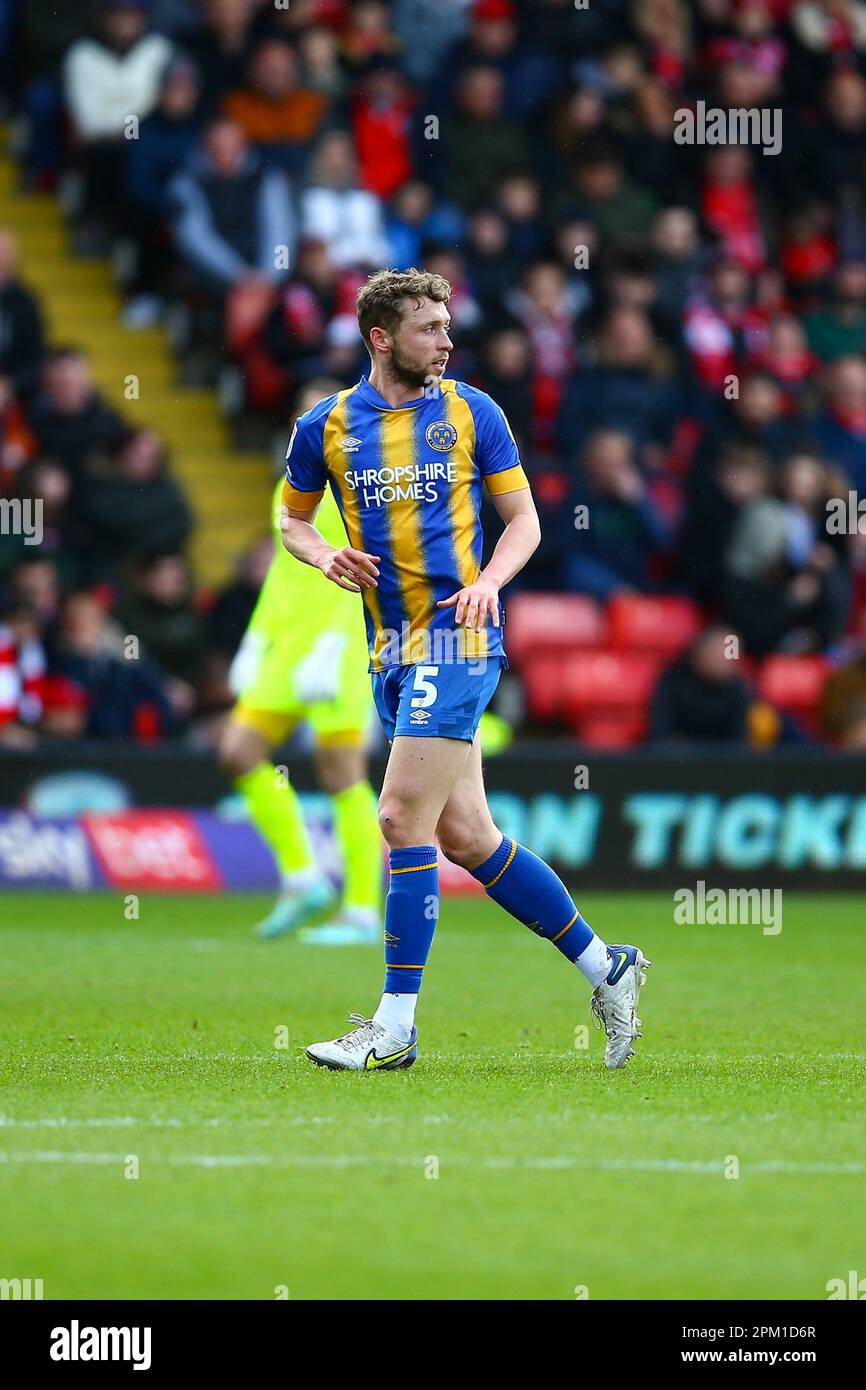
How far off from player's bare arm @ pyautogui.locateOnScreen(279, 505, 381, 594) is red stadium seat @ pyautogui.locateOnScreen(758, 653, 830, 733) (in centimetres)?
922

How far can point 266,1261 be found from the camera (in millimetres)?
4535

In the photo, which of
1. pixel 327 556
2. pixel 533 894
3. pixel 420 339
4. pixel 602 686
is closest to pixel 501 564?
pixel 327 556

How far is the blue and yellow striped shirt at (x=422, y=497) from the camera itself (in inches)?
273

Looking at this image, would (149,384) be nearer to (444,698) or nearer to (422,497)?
(422,497)

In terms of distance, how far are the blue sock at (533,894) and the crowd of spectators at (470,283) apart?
7585 millimetres

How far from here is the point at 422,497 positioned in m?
6.93

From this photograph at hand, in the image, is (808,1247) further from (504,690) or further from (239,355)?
(239,355)

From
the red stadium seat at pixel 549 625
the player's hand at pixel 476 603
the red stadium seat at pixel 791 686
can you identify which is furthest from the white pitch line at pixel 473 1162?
the red stadium seat at pixel 791 686

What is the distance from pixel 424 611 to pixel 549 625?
8.63 meters

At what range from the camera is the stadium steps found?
1753 cm

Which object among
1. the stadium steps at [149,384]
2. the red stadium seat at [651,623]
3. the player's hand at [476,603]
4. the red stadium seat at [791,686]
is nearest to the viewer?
the player's hand at [476,603]

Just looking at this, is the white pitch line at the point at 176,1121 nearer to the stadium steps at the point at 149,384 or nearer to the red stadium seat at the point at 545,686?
the red stadium seat at the point at 545,686

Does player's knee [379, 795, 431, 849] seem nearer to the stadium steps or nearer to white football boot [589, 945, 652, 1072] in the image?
white football boot [589, 945, 652, 1072]

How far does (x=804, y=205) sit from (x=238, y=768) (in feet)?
33.9
